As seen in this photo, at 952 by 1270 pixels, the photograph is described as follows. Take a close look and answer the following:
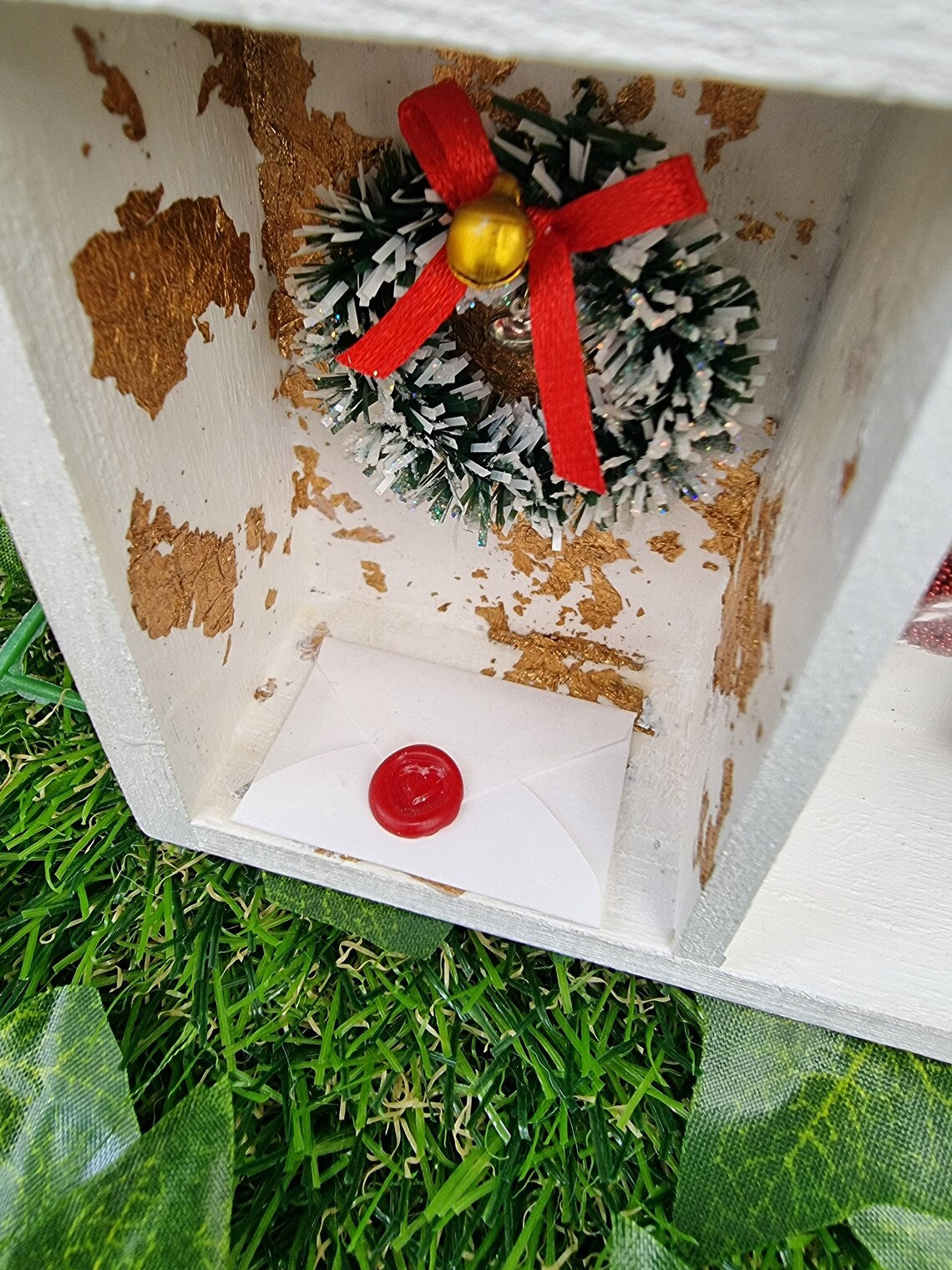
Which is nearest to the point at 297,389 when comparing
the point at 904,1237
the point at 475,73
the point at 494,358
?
the point at 494,358

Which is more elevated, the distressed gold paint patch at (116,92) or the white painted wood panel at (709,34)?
the white painted wood panel at (709,34)

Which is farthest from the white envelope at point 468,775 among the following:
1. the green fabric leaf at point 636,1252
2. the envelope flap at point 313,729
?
the green fabric leaf at point 636,1252

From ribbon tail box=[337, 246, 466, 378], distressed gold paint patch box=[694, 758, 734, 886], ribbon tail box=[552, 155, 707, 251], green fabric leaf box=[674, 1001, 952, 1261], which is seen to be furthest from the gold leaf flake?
green fabric leaf box=[674, 1001, 952, 1261]

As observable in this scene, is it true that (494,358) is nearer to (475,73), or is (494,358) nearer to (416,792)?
(475,73)

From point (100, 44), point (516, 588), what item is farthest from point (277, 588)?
point (100, 44)

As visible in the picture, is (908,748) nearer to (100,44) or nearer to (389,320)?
(389,320)

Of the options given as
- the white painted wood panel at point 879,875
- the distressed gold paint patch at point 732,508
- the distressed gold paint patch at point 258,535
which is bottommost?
the white painted wood panel at point 879,875

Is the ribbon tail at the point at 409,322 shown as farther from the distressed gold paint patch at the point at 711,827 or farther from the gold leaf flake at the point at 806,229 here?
the distressed gold paint patch at the point at 711,827

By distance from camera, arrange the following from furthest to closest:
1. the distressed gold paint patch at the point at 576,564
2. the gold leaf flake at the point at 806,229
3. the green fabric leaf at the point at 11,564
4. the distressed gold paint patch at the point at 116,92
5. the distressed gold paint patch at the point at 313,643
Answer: the green fabric leaf at the point at 11,564 < the distressed gold paint patch at the point at 313,643 < the distressed gold paint patch at the point at 576,564 < the gold leaf flake at the point at 806,229 < the distressed gold paint patch at the point at 116,92

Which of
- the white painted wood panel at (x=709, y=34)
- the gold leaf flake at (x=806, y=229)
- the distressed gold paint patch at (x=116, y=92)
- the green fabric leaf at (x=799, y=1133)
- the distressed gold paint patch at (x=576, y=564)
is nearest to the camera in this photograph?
the white painted wood panel at (x=709, y=34)
